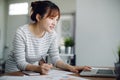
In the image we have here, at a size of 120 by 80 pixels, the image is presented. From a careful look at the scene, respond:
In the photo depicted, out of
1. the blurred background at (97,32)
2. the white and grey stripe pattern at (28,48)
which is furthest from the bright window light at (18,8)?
the white and grey stripe pattern at (28,48)

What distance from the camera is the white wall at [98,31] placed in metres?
2.84

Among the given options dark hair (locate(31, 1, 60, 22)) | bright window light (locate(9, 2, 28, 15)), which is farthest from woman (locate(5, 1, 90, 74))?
bright window light (locate(9, 2, 28, 15))

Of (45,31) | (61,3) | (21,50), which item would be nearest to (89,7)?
(45,31)

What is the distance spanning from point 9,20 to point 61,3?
6.22 feet

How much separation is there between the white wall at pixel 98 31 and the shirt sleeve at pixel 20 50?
178 centimetres

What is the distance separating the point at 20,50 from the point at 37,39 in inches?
6.3

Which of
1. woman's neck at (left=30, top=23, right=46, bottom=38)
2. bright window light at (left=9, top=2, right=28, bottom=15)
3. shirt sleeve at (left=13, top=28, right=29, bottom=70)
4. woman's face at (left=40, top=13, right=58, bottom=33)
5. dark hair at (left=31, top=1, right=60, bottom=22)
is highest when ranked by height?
bright window light at (left=9, top=2, right=28, bottom=15)

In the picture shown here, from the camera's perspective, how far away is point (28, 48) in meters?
1.24

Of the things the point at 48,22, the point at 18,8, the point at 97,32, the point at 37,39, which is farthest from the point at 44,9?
the point at 18,8

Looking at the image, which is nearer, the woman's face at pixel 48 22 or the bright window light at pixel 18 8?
the woman's face at pixel 48 22

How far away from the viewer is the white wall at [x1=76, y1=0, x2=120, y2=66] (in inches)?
112

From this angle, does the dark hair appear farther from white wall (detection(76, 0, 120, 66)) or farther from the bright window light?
the bright window light

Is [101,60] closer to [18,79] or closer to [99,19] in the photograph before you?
[99,19]

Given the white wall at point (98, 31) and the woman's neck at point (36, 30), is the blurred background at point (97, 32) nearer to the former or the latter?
the white wall at point (98, 31)
